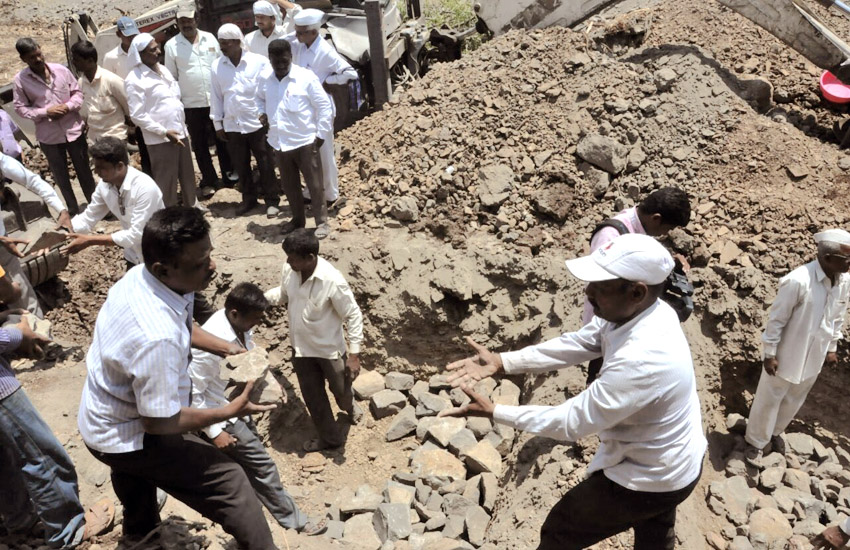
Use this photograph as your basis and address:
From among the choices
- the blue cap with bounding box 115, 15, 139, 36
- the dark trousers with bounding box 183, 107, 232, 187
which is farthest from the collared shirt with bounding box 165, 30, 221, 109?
the blue cap with bounding box 115, 15, 139, 36

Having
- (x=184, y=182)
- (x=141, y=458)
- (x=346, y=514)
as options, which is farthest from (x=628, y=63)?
(x=141, y=458)

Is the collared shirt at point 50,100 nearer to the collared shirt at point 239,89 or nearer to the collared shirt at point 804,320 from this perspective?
the collared shirt at point 239,89

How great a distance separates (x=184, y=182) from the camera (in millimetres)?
6758

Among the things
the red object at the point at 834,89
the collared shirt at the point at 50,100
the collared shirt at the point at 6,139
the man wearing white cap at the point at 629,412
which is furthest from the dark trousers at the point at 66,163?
the red object at the point at 834,89

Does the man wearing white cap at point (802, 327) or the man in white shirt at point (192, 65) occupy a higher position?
the man in white shirt at point (192, 65)

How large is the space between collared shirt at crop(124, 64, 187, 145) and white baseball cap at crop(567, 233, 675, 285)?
16.4ft

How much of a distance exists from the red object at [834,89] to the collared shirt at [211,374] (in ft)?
20.8

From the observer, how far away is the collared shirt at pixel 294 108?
5.92 m

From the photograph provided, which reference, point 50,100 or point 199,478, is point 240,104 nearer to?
point 50,100

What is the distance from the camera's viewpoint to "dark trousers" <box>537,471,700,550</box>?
276 cm

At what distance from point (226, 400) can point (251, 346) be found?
1.17 feet

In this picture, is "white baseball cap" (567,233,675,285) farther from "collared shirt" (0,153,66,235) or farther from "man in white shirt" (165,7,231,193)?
"man in white shirt" (165,7,231,193)

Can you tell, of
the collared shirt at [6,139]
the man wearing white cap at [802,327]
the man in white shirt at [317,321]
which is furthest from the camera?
the collared shirt at [6,139]

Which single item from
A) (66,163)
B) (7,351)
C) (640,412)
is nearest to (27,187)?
(66,163)
